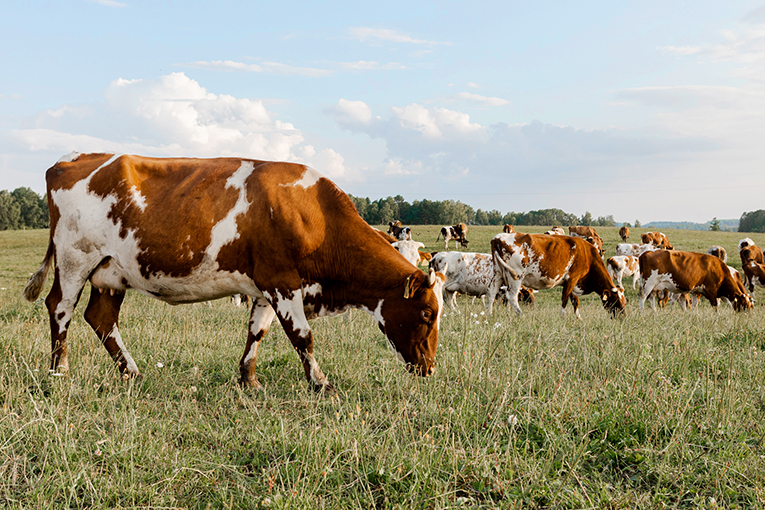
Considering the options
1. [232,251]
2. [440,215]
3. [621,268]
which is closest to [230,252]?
[232,251]

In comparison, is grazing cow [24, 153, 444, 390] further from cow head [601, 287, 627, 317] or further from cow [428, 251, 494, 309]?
cow [428, 251, 494, 309]

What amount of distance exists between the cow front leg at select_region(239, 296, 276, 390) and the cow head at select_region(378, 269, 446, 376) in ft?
4.86

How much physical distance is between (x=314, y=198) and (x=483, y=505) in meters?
3.42

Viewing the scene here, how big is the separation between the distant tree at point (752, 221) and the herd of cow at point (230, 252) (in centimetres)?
11475

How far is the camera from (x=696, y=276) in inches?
603

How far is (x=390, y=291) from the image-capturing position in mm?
5273

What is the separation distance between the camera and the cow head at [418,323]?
16.8 feet

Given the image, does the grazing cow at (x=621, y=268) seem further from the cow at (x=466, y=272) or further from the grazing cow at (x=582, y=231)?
the grazing cow at (x=582, y=231)

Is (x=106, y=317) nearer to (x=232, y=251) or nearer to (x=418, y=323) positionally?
(x=232, y=251)

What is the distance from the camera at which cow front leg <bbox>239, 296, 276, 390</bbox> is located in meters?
5.41

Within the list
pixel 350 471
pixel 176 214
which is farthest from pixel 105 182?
pixel 350 471

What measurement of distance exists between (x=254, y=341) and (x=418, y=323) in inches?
72.5

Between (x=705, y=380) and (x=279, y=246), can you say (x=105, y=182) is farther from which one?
(x=705, y=380)

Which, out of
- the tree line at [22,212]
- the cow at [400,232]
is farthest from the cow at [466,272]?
the tree line at [22,212]
